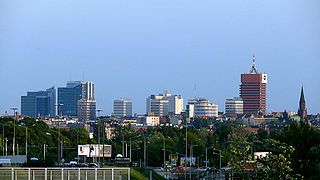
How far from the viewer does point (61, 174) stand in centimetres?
5659

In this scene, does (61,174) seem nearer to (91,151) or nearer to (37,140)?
(91,151)

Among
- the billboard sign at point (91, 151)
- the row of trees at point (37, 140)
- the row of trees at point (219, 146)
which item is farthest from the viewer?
the row of trees at point (37, 140)

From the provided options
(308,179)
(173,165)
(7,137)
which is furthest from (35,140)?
(308,179)

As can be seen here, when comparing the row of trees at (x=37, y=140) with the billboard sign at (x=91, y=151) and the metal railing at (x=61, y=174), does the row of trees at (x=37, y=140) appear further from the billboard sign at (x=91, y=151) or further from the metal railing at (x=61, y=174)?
the metal railing at (x=61, y=174)

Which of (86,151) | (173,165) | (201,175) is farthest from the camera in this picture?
(173,165)

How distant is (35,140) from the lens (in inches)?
5103

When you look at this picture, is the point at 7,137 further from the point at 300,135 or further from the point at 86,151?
the point at 300,135

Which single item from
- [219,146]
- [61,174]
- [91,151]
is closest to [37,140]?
[219,146]

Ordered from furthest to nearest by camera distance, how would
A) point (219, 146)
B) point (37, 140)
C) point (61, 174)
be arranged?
point (219, 146)
point (37, 140)
point (61, 174)

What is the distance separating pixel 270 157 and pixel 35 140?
79.5m

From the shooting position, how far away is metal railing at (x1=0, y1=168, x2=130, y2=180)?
56125 millimetres

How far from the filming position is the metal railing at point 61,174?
56125mm

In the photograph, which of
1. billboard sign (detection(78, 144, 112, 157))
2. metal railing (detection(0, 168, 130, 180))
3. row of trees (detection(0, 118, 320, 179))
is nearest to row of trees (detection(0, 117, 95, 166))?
row of trees (detection(0, 118, 320, 179))

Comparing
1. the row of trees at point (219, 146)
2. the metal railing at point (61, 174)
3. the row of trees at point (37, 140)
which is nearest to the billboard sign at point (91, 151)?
the row of trees at point (37, 140)
